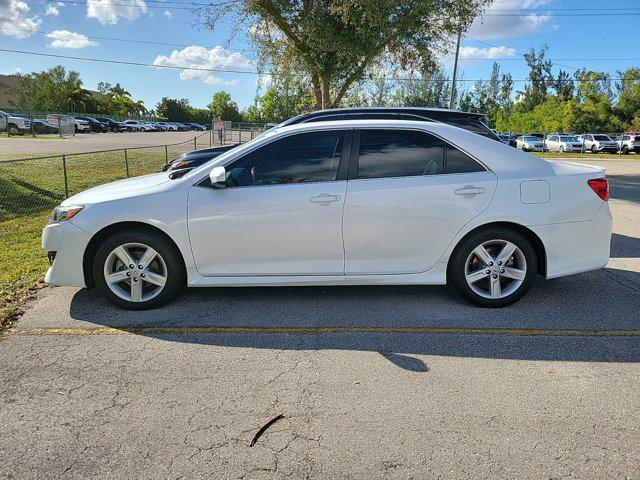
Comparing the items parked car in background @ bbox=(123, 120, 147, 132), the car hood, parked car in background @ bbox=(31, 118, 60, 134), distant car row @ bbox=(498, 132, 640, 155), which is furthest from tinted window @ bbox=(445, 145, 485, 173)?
parked car in background @ bbox=(123, 120, 147, 132)

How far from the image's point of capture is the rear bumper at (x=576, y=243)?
4.35m

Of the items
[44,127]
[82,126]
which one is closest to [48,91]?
[82,126]

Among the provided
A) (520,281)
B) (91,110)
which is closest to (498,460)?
(520,281)

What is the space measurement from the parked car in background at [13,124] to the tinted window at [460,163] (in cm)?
4286

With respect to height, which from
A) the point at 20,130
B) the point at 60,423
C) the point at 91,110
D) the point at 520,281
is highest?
the point at 91,110

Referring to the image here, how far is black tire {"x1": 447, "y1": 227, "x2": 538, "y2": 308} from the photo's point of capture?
4336 millimetres

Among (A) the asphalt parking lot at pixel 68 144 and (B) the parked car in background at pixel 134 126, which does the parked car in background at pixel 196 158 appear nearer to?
(A) the asphalt parking lot at pixel 68 144

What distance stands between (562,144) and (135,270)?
41274 millimetres

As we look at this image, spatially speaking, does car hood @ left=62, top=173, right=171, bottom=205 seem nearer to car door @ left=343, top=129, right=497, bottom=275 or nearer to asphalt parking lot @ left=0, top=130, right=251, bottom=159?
car door @ left=343, top=129, right=497, bottom=275

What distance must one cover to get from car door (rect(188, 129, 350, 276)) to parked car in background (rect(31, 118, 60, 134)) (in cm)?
4291

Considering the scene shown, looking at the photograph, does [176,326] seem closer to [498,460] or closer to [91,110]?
[498,460]

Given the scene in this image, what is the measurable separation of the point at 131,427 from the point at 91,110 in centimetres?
9742

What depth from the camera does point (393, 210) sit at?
4254 mm

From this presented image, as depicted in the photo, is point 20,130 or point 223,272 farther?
point 20,130
